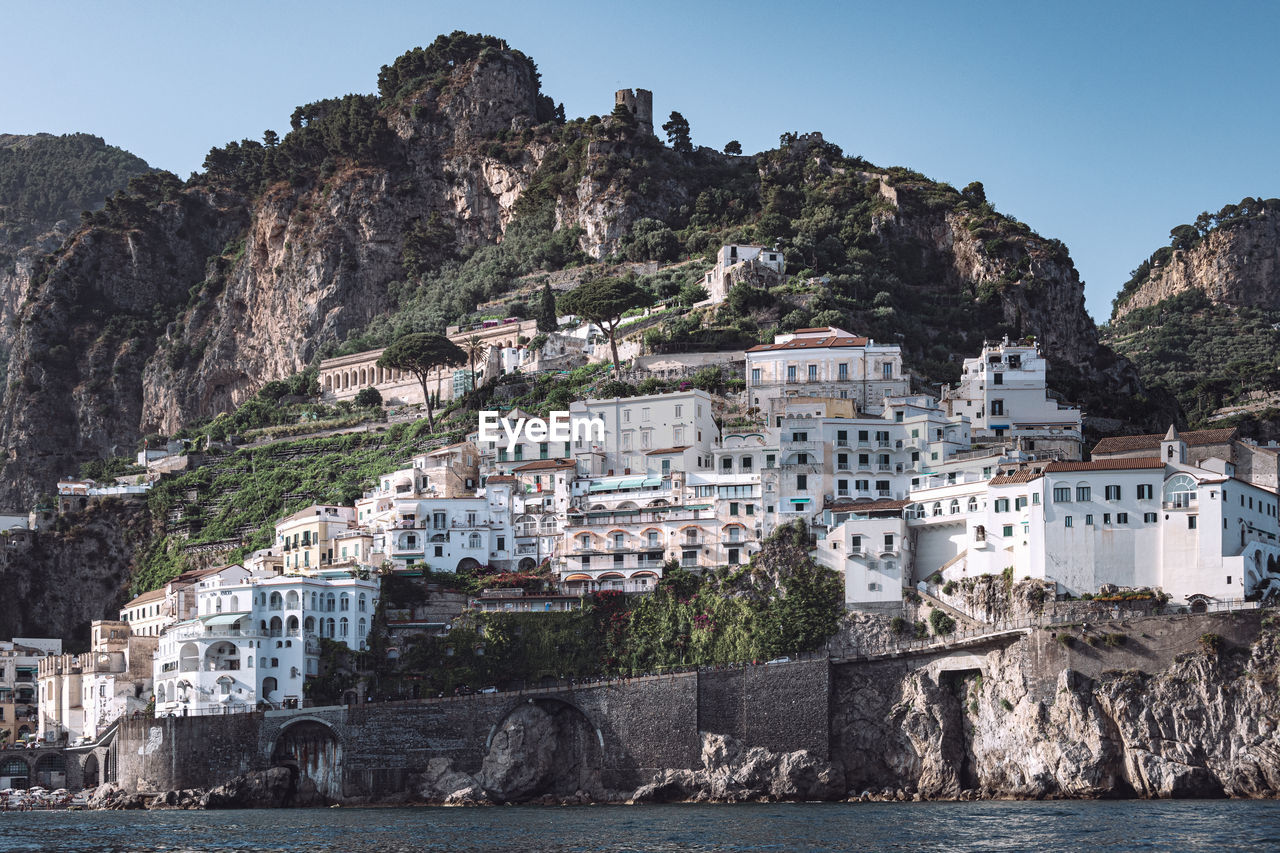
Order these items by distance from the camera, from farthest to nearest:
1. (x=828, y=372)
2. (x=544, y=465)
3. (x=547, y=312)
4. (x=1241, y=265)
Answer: (x=1241, y=265) < (x=547, y=312) < (x=828, y=372) < (x=544, y=465)

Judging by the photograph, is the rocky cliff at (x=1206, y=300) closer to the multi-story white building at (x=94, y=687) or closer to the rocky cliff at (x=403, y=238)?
the rocky cliff at (x=403, y=238)

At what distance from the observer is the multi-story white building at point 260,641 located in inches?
3145

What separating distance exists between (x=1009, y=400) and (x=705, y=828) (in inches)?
1516

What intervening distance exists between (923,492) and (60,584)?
54.3 metres

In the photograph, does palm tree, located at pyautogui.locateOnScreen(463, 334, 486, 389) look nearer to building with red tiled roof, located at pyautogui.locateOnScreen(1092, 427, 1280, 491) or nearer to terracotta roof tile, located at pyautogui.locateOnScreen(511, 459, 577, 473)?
terracotta roof tile, located at pyautogui.locateOnScreen(511, 459, 577, 473)

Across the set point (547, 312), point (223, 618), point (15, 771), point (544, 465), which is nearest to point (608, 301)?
point (547, 312)

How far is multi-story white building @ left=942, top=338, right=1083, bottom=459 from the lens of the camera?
90.6m

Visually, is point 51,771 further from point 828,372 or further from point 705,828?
point 828,372

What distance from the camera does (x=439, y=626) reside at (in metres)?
82.0

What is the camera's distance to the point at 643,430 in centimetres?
9206

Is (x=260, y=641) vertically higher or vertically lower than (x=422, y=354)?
lower

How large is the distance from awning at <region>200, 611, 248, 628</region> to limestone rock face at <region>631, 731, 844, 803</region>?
2128cm

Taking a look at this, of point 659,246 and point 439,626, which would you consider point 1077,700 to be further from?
point 659,246

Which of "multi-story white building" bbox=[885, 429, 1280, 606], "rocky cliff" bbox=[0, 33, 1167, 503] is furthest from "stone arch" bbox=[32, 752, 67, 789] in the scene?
"rocky cliff" bbox=[0, 33, 1167, 503]
